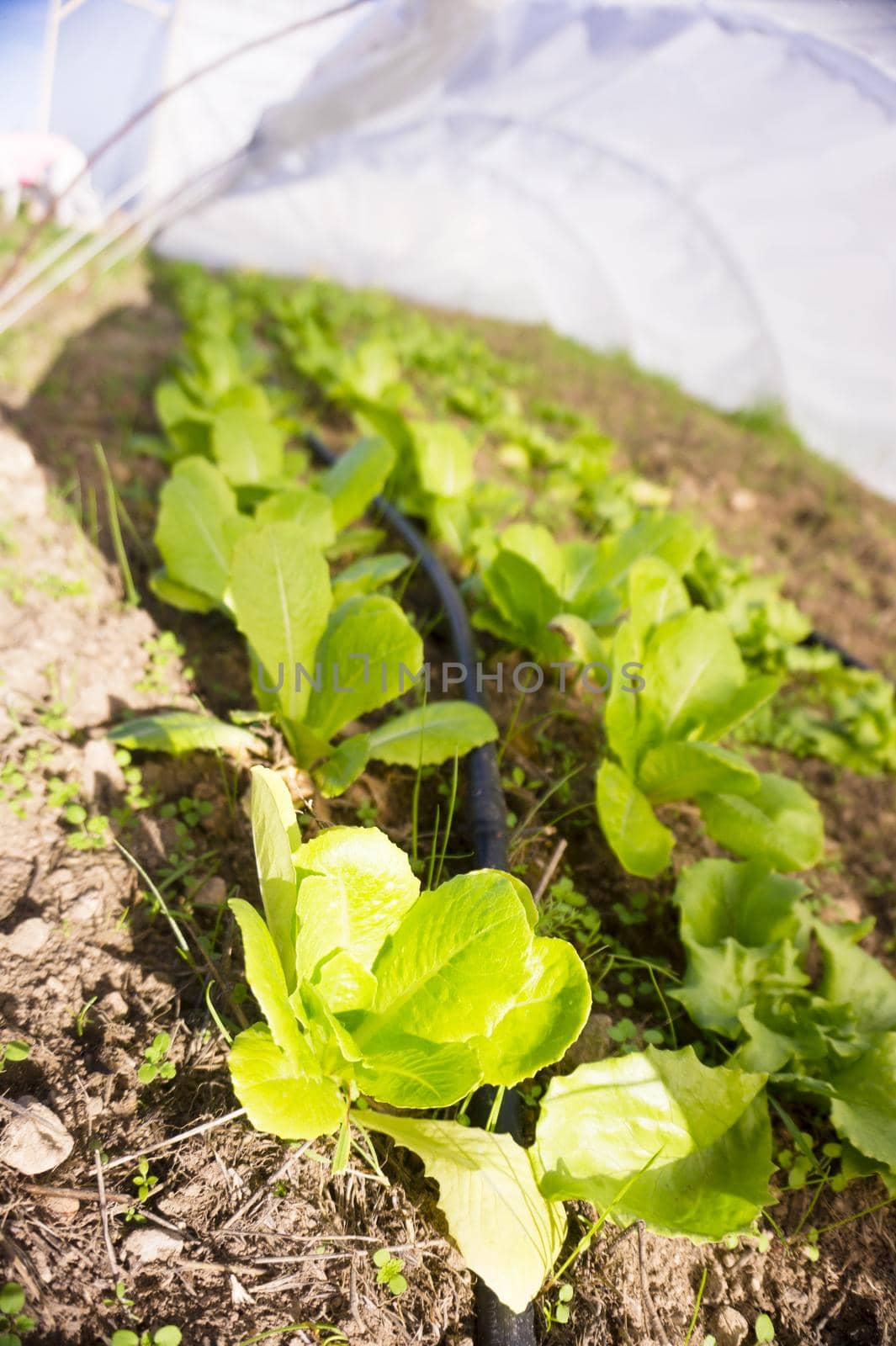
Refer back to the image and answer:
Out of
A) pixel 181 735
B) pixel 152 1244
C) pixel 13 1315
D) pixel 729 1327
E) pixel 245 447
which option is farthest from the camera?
pixel 245 447

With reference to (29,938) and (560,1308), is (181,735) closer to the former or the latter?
(29,938)

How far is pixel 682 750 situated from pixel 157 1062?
0.95m

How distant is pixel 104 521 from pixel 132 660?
2.21 feet

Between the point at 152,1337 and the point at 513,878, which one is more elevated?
the point at 513,878

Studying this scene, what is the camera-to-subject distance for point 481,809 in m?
1.39

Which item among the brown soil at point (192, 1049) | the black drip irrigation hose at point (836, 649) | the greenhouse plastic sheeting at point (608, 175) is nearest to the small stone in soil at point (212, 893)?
the brown soil at point (192, 1049)

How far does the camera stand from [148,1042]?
1008 millimetres

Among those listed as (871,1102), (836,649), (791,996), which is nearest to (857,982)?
(791,996)

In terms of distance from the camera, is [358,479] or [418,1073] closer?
[418,1073]

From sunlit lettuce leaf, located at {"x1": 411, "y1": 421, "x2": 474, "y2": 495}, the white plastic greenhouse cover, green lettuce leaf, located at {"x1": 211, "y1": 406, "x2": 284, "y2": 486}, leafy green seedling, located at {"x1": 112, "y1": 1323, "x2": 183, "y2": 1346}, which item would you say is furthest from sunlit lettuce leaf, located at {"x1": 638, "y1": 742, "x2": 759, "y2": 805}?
the white plastic greenhouse cover

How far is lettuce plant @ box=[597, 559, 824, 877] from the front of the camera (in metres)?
1.39

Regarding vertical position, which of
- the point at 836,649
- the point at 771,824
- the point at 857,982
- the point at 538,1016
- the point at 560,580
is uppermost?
the point at 538,1016

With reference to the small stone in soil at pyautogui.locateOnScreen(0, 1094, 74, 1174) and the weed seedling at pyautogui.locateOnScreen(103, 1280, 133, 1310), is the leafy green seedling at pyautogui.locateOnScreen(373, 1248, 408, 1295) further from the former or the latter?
the small stone in soil at pyautogui.locateOnScreen(0, 1094, 74, 1174)

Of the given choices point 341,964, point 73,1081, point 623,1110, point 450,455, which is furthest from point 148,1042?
point 450,455
